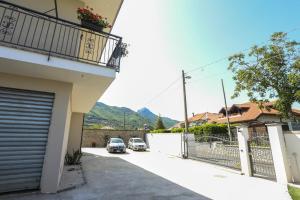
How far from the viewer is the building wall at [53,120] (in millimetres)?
5000

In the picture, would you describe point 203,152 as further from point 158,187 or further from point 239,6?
point 239,6

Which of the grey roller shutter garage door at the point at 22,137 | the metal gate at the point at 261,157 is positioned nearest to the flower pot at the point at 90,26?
the grey roller shutter garage door at the point at 22,137

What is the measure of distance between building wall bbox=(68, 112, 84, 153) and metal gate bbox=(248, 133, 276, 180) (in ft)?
34.6

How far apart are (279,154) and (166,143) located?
11921 mm

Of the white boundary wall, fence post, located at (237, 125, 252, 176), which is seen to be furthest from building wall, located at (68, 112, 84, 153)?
fence post, located at (237, 125, 252, 176)

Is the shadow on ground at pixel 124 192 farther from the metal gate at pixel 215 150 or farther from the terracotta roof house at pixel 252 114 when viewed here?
the terracotta roof house at pixel 252 114

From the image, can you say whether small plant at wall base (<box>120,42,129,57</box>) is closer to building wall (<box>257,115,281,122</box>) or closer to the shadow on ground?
the shadow on ground

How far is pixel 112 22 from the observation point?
8141mm

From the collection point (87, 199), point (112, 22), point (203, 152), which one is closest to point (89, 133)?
point (203, 152)

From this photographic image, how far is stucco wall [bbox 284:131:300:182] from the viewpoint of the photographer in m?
6.22

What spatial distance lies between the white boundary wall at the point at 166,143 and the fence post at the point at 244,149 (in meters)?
5.93

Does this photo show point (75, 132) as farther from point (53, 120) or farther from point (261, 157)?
point (261, 157)

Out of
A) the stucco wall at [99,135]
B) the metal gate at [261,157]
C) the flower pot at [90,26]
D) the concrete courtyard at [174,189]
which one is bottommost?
the concrete courtyard at [174,189]

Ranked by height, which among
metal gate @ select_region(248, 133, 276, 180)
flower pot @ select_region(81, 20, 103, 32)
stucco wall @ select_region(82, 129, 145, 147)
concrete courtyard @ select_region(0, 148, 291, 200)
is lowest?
concrete courtyard @ select_region(0, 148, 291, 200)
